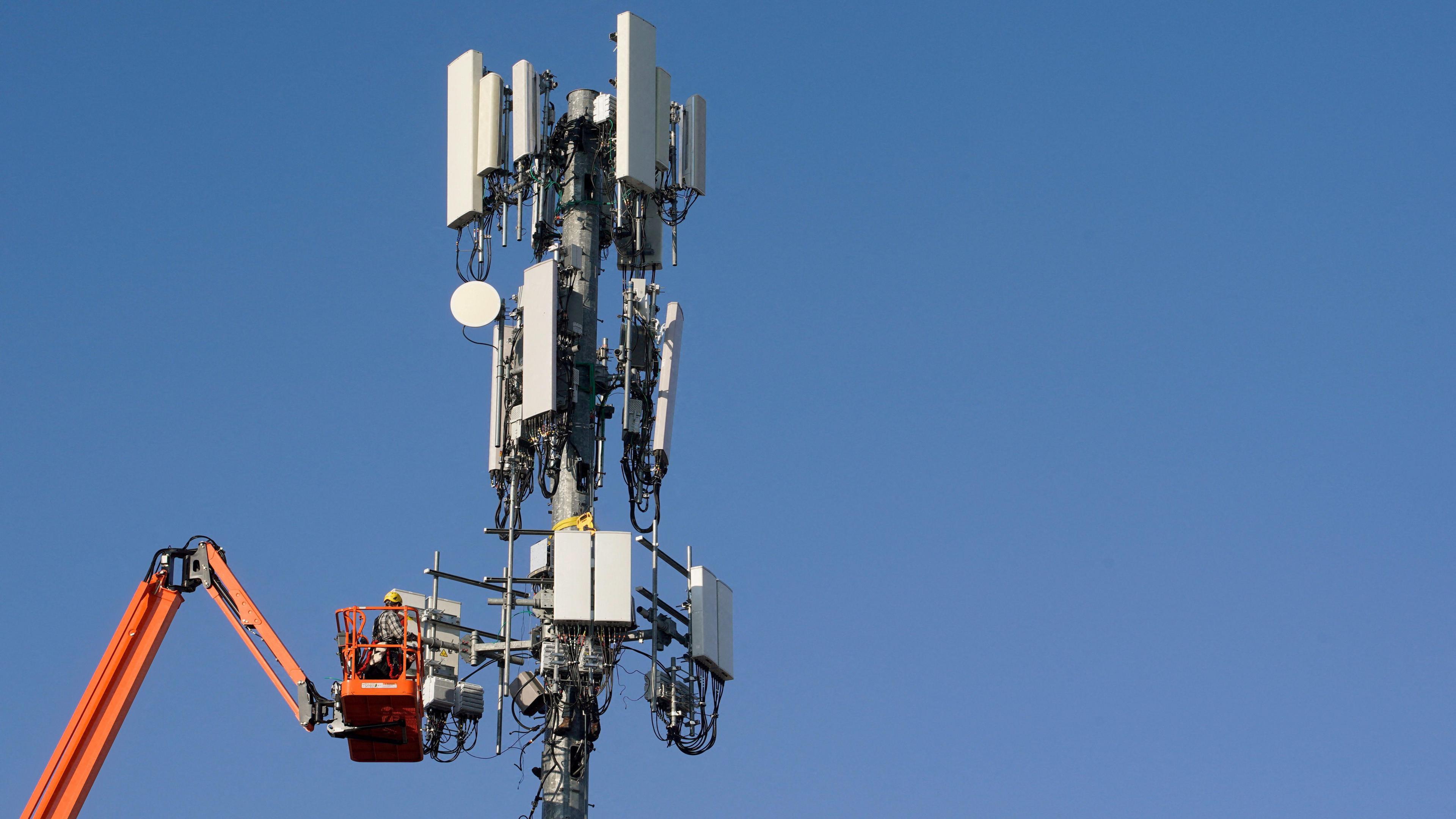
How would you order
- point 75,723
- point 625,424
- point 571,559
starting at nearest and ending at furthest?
point 75,723
point 571,559
point 625,424

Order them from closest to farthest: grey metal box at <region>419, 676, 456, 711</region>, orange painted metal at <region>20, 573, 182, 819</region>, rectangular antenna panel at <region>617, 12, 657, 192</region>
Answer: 1. orange painted metal at <region>20, 573, 182, 819</region>
2. grey metal box at <region>419, 676, 456, 711</region>
3. rectangular antenna panel at <region>617, 12, 657, 192</region>

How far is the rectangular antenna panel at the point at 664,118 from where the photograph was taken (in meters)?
59.4

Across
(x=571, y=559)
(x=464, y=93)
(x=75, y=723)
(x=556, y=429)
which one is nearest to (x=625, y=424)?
(x=556, y=429)

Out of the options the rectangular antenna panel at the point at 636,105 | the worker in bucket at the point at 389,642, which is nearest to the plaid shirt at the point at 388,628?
the worker in bucket at the point at 389,642

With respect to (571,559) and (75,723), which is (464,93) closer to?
(571,559)

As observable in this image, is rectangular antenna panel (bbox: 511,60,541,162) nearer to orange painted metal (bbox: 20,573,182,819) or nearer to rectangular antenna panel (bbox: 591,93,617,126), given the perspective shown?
rectangular antenna panel (bbox: 591,93,617,126)

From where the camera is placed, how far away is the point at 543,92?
5991 centimetres

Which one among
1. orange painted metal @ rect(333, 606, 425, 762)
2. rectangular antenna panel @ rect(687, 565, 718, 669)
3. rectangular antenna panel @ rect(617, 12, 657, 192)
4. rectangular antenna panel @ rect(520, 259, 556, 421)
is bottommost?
orange painted metal @ rect(333, 606, 425, 762)

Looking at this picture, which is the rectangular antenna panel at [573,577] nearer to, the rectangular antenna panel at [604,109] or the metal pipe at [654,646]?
the metal pipe at [654,646]

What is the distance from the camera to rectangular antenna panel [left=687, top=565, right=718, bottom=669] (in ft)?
185

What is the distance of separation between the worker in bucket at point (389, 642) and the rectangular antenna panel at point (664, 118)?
14663 mm

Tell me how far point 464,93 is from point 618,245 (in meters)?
5.62

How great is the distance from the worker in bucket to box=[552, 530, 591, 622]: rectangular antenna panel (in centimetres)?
370

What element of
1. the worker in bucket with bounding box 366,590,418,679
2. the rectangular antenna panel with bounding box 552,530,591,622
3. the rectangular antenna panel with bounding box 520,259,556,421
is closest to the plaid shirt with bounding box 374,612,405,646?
the worker in bucket with bounding box 366,590,418,679
